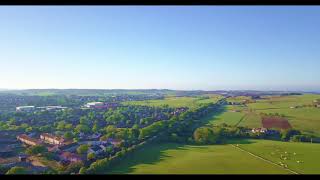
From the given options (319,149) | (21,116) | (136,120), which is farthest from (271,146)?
(21,116)

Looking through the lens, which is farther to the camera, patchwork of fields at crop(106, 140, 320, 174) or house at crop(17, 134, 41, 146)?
house at crop(17, 134, 41, 146)

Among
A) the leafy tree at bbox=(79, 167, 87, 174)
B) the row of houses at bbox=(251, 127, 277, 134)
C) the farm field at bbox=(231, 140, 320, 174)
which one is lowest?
the farm field at bbox=(231, 140, 320, 174)

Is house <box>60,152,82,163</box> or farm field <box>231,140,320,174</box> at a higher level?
farm field <box>231,140,320,174</box>

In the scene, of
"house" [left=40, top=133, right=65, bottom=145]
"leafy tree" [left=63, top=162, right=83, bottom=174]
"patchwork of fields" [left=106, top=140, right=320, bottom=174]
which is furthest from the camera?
"house" [left=40, top=133, right=65, bottom=145]

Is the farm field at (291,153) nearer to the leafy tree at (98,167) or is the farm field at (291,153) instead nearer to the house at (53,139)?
the leafy tree at (98,167)

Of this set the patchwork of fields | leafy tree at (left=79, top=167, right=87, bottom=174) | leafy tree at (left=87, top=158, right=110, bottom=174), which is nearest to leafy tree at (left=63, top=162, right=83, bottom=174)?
leafy tree at (left=79, top=167, right=87, bottom=174)

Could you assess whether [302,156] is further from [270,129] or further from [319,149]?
[270,129]

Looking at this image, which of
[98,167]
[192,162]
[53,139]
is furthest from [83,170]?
[53,139]

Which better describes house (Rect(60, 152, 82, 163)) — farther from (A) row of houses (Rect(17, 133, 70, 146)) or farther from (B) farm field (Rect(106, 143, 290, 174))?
(A) row of houses (Rect(17, 133, 70, 146))

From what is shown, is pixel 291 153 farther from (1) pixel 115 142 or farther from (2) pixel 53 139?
(2) pixel 53 139
